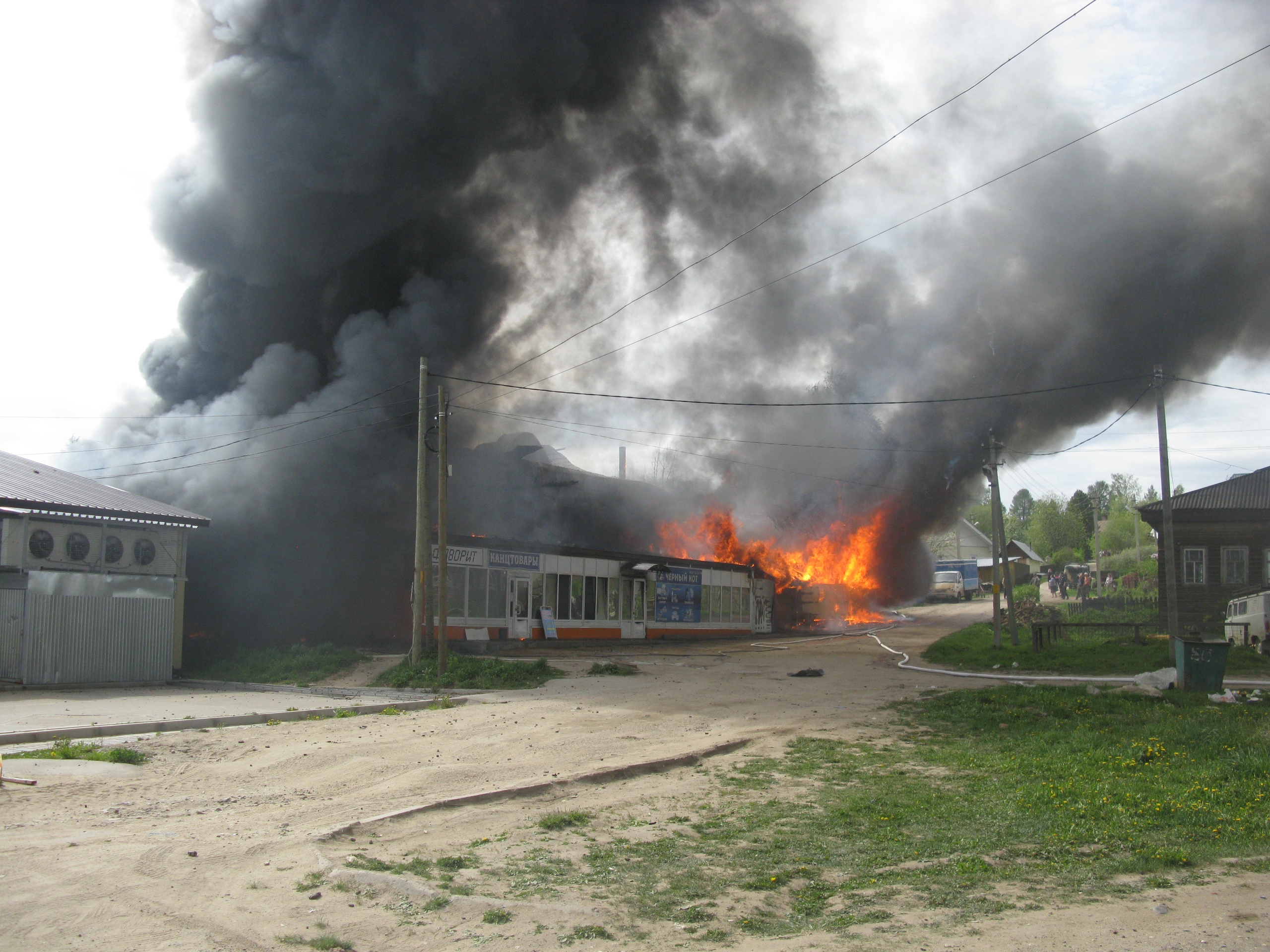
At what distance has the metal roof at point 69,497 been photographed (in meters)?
20.2

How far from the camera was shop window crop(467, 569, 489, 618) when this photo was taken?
1153 inches

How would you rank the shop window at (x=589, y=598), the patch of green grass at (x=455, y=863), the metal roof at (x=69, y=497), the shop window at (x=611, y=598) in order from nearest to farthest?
the patch of green grass at (x=455, y=863), the metal roof at (x=69, y=497), the shop window at (x=589, y=598), the shop window at (x=611, y=598)

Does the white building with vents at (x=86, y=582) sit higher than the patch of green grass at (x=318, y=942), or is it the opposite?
the white building with vents at (x=86, y=582)

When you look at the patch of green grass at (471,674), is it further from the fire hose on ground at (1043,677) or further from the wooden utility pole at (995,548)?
the wooden utility pole at (995,548)

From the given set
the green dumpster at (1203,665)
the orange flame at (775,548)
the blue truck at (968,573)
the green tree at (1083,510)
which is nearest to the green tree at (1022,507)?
the green tree at (1083,510)

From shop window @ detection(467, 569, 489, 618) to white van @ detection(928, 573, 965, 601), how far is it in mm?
45725

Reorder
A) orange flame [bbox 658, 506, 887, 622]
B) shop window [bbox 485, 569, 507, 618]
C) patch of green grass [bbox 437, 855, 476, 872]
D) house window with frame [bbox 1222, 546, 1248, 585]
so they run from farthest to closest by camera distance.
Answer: orange flame [bbox 658, 506, 887, 622] < house window with frame [bbox 1222, 546, 1248, 585] < shop window [bbox 485, 569, 507, 618] < patch of green grass [bbox 437, 855, 476, 872]

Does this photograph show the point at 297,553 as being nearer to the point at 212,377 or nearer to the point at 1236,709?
the point at 212,377

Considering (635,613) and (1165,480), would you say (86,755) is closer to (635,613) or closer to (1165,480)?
(1165,480)

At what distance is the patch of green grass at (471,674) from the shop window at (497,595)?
8.73 meters

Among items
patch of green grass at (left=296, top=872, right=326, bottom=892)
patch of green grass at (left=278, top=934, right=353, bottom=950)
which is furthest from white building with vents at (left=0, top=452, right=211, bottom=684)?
patch of green grass at (left=278, top=934, right=353, bottom=950)

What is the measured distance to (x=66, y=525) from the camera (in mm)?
20719

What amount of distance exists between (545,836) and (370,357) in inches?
1079

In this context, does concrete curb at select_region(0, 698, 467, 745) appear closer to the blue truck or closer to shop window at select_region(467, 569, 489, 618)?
shop window at select_region(467, 569, 489, 618)
